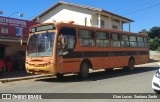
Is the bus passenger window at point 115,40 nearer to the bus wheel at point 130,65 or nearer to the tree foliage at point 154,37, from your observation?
the bus wheel at point 130,65

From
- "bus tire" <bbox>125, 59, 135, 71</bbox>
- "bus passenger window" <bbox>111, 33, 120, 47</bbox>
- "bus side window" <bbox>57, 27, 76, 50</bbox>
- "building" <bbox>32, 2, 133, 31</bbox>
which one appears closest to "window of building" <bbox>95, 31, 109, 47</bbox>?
"bus passenger window" <bbox>111, 33, 120, 47</bbox>

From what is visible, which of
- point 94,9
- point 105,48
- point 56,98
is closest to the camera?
point 56,98

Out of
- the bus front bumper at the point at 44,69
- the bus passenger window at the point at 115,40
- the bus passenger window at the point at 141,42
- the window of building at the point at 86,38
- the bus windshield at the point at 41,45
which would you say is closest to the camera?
the bus front bumper at the point at 44,69

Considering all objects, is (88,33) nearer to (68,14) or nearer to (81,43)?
(81,43)

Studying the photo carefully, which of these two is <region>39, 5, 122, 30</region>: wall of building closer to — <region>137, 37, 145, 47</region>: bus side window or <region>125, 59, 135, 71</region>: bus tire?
<region>137, 37, 145, 47</region>: bus side window

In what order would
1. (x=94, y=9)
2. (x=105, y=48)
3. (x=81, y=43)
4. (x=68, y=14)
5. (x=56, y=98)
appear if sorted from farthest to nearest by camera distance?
(x=68, y=14) < (x=94, y=9) < (x=105, y=48) < (x=81, y=43) < (x=56, y=98)

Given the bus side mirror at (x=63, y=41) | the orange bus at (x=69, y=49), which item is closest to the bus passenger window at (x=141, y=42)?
the orange bus at (x=69, y=49)

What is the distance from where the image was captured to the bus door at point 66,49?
15.8 meters

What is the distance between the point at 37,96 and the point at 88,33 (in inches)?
304

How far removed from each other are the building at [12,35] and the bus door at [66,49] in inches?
224

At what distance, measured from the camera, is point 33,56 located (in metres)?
16.5

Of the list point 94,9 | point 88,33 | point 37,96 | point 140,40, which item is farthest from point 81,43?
point 94,9

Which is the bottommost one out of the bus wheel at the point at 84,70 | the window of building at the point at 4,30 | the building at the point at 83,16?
the bus wheel at the point at 84,70

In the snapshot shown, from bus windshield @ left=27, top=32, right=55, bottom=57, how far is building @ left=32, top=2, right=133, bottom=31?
60.8 ft
